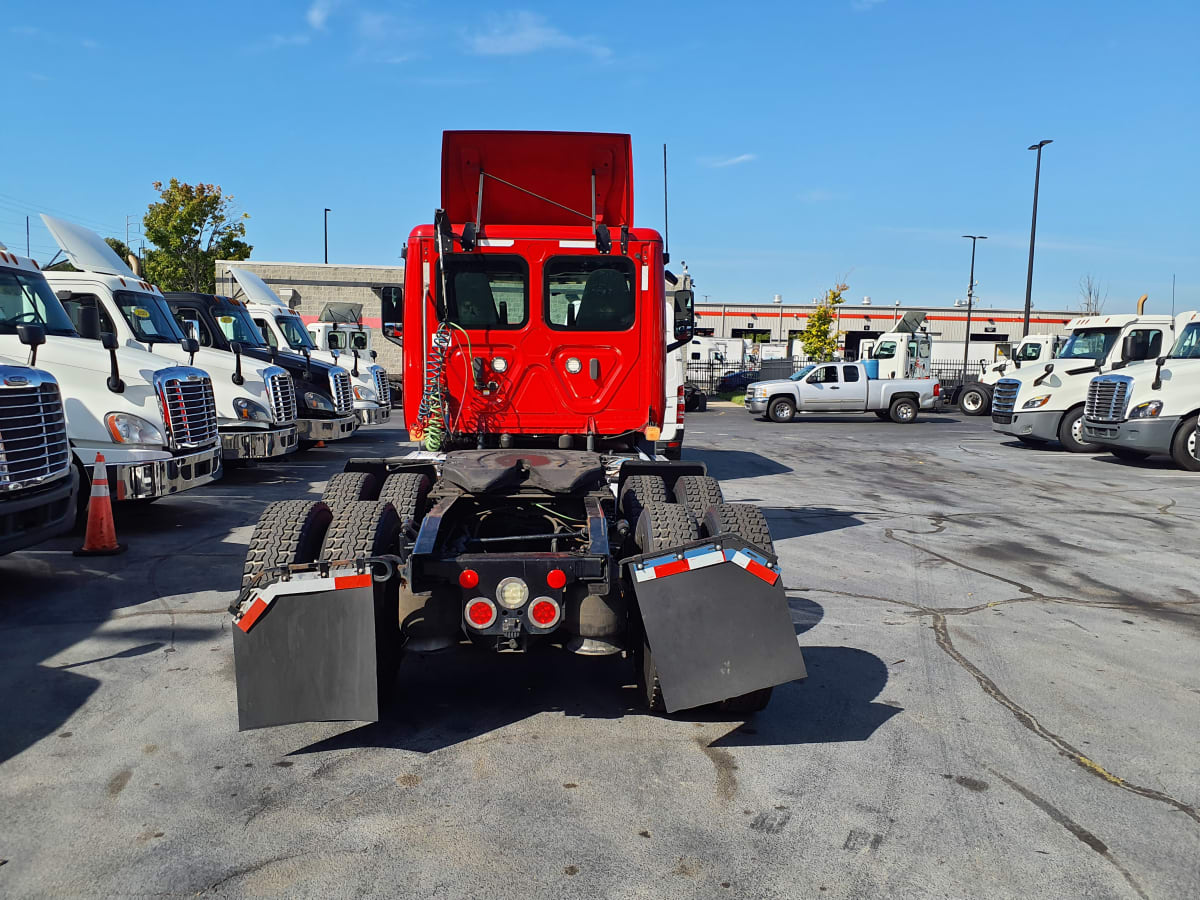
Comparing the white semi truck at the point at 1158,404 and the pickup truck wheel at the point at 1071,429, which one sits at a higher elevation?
the white semi truck at the point at 1158,404

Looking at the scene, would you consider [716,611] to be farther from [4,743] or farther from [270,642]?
[4,743]

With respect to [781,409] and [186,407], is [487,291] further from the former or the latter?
[781,409]

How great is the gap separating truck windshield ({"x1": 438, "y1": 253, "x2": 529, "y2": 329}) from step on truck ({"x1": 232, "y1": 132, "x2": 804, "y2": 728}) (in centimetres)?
2

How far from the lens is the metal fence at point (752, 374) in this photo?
38031mm

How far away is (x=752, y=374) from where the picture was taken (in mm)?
40250

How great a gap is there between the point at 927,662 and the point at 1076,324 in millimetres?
17465

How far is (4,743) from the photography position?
4262 mm

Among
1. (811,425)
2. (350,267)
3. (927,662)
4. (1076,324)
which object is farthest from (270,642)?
(350,267)

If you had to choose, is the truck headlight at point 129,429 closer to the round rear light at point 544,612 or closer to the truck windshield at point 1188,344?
the round rear light at point 544,612

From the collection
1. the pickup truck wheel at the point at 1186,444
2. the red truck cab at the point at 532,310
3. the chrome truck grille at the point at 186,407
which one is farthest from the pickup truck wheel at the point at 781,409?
the red truck cab at the point at 532,310

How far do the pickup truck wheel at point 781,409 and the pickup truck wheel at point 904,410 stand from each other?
9.50 ft

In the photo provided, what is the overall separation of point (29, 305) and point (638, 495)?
6.80m

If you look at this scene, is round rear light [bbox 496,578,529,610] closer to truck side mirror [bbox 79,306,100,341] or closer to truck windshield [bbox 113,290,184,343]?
truck side mirror [bbox 79,306,100,341]

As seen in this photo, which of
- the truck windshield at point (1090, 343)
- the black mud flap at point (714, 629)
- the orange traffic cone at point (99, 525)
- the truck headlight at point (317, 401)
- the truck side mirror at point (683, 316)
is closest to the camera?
the black mud flap at point (714, 629)
